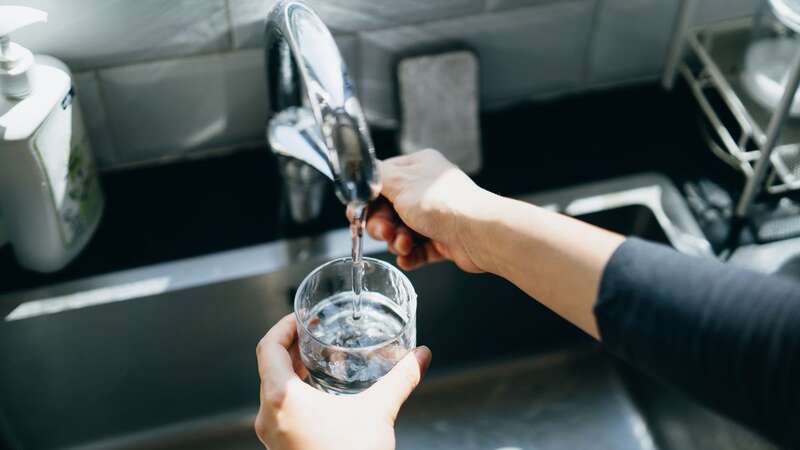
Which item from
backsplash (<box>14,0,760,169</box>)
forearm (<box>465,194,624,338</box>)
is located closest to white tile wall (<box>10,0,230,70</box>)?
backsplash (<box>14,0,760,169</box>)

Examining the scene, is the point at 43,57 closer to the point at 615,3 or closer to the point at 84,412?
the point at 84,412

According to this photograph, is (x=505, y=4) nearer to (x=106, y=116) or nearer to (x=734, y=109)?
(x=734, y=109)

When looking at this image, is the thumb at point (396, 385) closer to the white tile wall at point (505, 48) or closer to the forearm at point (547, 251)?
the forearm at point (547, 251)

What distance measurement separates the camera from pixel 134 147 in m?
0.95

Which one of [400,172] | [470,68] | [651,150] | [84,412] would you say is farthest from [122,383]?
[651,150]

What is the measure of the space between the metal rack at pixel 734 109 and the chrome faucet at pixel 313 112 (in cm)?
45

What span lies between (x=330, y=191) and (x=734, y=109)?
0.44 meters

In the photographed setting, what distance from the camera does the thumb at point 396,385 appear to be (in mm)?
632

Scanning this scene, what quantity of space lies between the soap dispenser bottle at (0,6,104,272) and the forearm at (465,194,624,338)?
0.38 meters

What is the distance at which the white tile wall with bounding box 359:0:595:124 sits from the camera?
3.13ft

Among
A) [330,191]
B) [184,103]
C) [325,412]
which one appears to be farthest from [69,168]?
[325,412]

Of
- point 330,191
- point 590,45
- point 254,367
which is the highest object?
point 590,45

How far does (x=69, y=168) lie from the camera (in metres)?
0.82

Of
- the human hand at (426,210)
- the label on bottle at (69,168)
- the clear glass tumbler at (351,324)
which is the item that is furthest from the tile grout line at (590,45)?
the label on bottle at (69,168)
